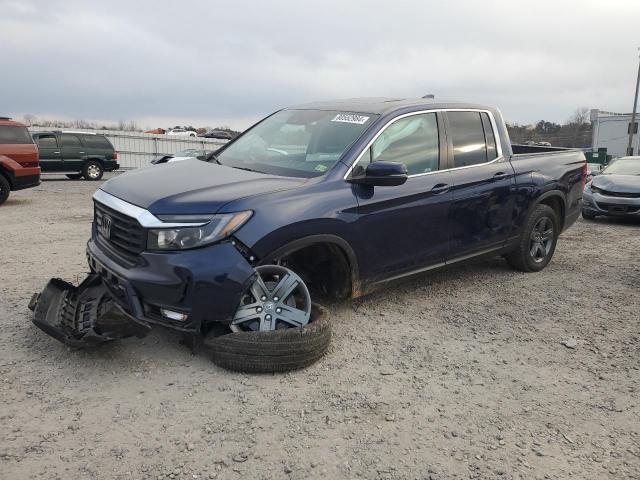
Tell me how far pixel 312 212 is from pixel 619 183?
9321 millimetres

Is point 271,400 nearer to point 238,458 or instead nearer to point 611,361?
point 238,458

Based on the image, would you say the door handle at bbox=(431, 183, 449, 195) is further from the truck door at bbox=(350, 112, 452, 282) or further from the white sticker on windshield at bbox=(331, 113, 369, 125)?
the white sticker on windshield at bbox=(331, 113, 369, 125)

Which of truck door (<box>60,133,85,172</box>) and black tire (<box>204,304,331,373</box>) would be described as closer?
black tire (<box>204,304,331,373</box>)

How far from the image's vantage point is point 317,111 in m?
4.98

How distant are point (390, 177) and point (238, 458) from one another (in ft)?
7.30

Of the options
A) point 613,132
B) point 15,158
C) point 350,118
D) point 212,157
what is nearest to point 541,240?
point 350,118

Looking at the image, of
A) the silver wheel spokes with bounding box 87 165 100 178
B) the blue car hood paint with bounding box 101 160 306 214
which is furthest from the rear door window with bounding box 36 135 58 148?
the blue car hood paint with bounding box 101 160 306 214

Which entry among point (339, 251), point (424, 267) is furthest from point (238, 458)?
point (424, 267)

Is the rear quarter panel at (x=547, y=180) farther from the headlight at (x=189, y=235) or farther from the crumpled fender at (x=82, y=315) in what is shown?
the crumpled fender at (x=82, y=315)

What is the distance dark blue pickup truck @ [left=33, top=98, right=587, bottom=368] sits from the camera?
11.1 feet

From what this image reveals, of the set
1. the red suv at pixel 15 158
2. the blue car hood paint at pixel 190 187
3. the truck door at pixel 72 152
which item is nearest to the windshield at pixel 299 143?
the blue car hood paint at pixel 190 187

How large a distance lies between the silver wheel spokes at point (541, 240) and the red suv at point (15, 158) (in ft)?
32.9

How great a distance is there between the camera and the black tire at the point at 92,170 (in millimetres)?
19969

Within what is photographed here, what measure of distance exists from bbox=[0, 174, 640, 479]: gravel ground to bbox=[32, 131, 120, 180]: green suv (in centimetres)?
1565
